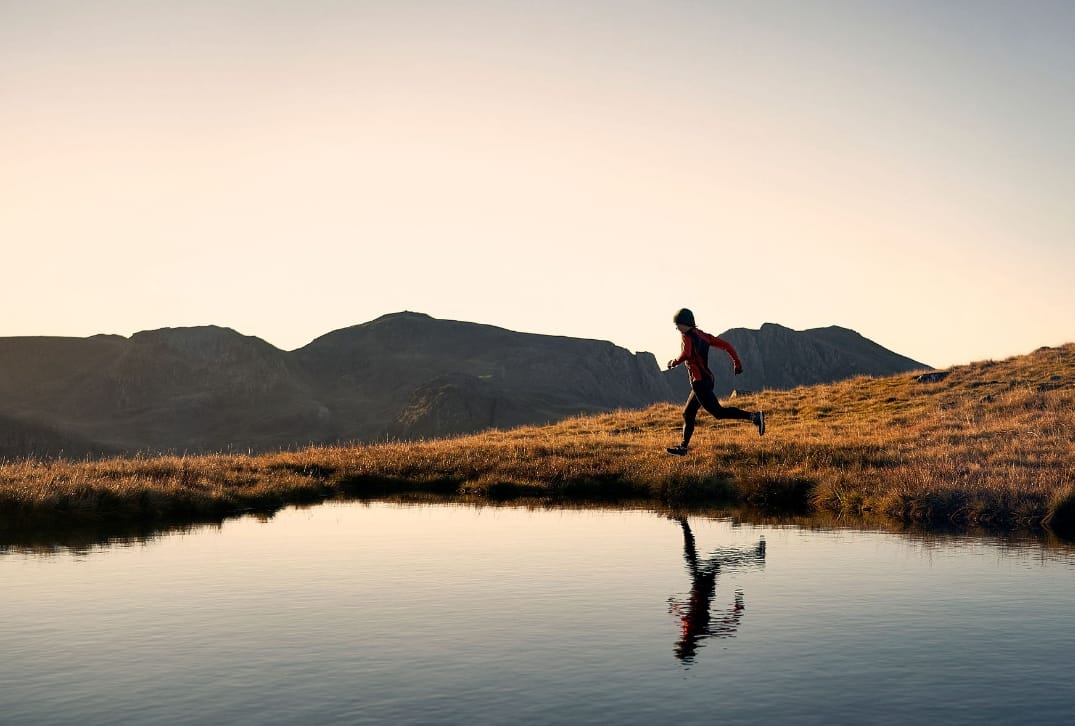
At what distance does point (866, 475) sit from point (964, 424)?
39.2ft

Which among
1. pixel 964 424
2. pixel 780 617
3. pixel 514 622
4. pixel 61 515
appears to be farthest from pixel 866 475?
pixel 61 515

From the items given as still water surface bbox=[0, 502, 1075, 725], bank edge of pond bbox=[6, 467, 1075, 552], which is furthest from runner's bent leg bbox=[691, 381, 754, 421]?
bank edge of pond bbox=[6, 467, 1075, 552]

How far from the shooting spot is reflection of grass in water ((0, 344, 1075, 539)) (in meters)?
23.5

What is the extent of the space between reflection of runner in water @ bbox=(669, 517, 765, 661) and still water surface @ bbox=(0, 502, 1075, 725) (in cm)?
6

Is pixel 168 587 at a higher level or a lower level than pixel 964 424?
lower

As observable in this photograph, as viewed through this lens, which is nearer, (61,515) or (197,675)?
(197,675)

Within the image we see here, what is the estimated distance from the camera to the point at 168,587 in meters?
15.1

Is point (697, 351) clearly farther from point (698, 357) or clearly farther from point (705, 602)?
point (705, 602)

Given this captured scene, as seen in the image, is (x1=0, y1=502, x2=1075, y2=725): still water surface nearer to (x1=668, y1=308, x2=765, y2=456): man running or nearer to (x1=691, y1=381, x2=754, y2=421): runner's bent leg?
(x1=691, y1=381, x2=754, y2=421): runner's bent leg

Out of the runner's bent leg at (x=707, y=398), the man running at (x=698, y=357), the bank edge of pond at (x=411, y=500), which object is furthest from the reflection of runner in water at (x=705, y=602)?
the bank edge of pond at (x=411, y=500)

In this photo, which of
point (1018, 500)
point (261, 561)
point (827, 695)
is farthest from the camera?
point (1018, 500)

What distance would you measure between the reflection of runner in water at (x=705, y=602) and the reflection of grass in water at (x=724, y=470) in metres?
6.93

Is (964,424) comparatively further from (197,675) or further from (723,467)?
(197,675)

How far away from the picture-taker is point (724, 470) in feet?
97.0
